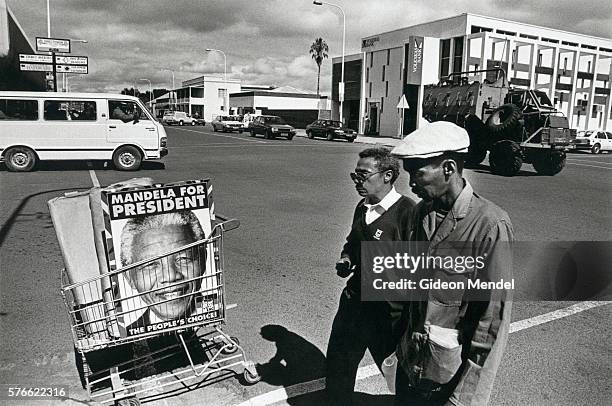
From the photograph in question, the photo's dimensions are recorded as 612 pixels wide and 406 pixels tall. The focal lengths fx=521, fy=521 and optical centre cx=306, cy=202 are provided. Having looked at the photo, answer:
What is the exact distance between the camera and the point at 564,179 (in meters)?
15.8

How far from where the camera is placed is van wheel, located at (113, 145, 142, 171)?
49.0 feet

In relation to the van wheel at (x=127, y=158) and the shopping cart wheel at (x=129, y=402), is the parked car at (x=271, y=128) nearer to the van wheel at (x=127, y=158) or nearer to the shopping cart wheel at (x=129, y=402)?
the van wheel at (x=127, y=158)

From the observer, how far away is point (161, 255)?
285 cm

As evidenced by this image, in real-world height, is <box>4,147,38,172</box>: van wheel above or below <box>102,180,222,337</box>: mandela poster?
below

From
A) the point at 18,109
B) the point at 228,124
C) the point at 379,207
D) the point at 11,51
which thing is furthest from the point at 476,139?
the point at 228,124

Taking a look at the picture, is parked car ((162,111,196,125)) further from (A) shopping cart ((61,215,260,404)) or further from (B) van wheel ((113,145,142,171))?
(A) shopping cart ((61,215,260,404))

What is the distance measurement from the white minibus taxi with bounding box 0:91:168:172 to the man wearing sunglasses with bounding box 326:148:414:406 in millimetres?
13027

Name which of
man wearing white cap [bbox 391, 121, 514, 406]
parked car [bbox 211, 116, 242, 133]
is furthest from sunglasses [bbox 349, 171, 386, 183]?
parked car [bbox 211, 116, 242, 133]

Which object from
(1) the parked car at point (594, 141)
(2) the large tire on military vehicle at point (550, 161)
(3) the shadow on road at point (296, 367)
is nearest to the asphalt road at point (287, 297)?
(3) the shadow on road at point (296, 367)

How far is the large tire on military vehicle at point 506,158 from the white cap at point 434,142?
14974 millimetres

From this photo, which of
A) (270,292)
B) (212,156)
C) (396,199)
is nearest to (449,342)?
(396,199)

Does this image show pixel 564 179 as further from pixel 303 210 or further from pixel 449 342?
pixel 449 342

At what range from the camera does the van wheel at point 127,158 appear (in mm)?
14930

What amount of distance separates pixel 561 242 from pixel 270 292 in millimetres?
4666
